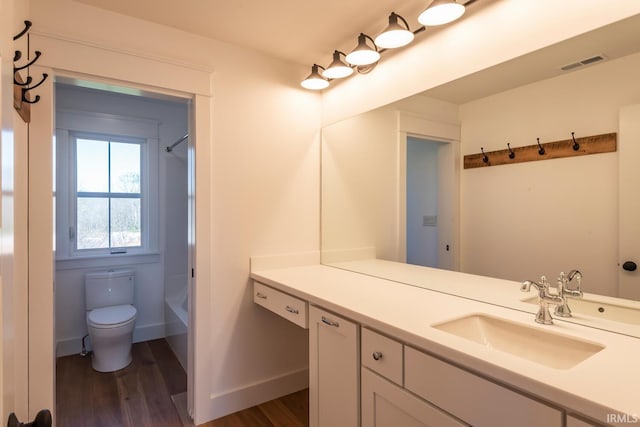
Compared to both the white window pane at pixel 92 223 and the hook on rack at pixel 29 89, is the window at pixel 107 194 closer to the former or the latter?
the white window pane at pixel 92 223

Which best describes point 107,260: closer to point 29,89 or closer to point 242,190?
point 242,190

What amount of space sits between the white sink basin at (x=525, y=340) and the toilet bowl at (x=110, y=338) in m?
2.45

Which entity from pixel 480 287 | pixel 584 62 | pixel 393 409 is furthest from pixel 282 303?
pixel 584 62

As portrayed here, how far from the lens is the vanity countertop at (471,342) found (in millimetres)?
785

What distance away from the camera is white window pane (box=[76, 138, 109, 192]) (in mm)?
3068

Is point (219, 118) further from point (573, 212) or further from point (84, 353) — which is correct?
point (84, 353)

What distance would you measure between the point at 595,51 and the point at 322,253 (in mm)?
1839

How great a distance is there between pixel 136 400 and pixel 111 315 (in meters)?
0.76

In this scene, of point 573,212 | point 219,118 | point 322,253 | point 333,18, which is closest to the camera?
point 573,212

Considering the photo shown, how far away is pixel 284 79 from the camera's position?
2.36 metres

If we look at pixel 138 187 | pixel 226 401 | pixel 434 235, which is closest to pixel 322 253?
pixel 434 235

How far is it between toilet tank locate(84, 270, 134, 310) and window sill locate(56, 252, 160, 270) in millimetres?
95

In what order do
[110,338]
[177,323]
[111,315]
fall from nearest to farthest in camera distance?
[110,338] < [111,315] < [177,323]

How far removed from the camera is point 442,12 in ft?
4.78
